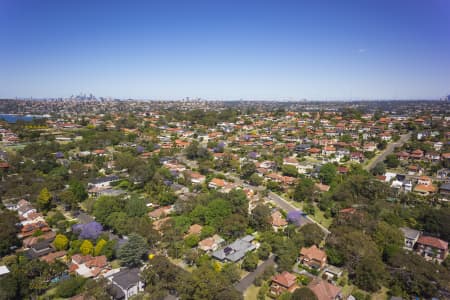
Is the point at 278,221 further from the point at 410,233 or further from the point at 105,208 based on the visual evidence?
the point at 105,208

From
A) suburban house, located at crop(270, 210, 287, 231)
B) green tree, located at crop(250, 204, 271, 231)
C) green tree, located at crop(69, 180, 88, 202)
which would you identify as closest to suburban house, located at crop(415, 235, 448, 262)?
suburban house, located at crop(270, 210, 287, 231)

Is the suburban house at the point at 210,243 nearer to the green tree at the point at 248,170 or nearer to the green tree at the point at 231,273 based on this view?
the green tree at the point at 231,273

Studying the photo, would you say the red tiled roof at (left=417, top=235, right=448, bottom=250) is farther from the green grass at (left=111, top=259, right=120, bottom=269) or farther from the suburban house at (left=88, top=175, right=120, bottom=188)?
the suburban house at (left=88, top=175, right=120, bottom=188)

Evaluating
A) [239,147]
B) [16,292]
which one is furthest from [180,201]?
[239,147]

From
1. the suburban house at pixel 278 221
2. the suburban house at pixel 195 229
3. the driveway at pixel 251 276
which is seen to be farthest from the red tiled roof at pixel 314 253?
the suburban house at pixel 195 229

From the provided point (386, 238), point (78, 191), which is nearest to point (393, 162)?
point (386, 238)

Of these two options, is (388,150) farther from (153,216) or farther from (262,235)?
(153,216)
